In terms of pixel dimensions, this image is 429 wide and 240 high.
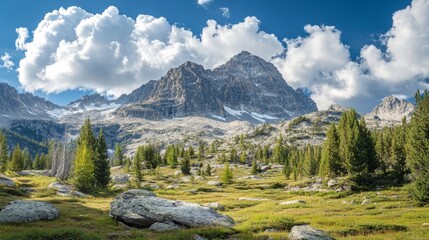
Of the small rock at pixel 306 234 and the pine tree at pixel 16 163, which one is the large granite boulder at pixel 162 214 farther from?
the pine tree at pixel 16 163

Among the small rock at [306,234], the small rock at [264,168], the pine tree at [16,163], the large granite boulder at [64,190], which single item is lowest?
the large granite boulder at [64,190]

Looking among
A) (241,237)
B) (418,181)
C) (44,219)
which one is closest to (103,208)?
(44,219)

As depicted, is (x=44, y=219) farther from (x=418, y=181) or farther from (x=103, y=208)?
(x=418, y=181)

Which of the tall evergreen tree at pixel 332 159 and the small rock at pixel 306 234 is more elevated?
the tall evergreen tree at pixel 332 159

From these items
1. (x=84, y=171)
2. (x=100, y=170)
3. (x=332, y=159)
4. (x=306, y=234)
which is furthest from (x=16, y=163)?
(x=306, y=234)

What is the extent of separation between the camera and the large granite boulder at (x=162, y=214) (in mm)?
32594

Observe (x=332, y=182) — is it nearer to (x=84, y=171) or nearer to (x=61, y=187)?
(x=84, y=171)

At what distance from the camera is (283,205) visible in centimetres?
5425

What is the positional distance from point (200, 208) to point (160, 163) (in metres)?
152

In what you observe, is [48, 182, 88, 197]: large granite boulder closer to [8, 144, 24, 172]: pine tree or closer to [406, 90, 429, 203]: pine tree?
[406, 90, 429, 203]: pine tree

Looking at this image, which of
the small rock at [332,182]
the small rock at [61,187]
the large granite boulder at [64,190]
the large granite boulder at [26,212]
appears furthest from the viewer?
the small rock at [332,182]

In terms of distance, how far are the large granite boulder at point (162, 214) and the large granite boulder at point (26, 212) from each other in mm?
6901

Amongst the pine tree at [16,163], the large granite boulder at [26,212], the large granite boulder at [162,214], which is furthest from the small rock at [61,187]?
the pine tree at [16,163]

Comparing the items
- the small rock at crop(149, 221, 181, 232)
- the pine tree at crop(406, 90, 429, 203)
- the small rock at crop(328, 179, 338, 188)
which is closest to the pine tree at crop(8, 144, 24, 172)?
the small rock at crop(328, 179, 338, 188)
